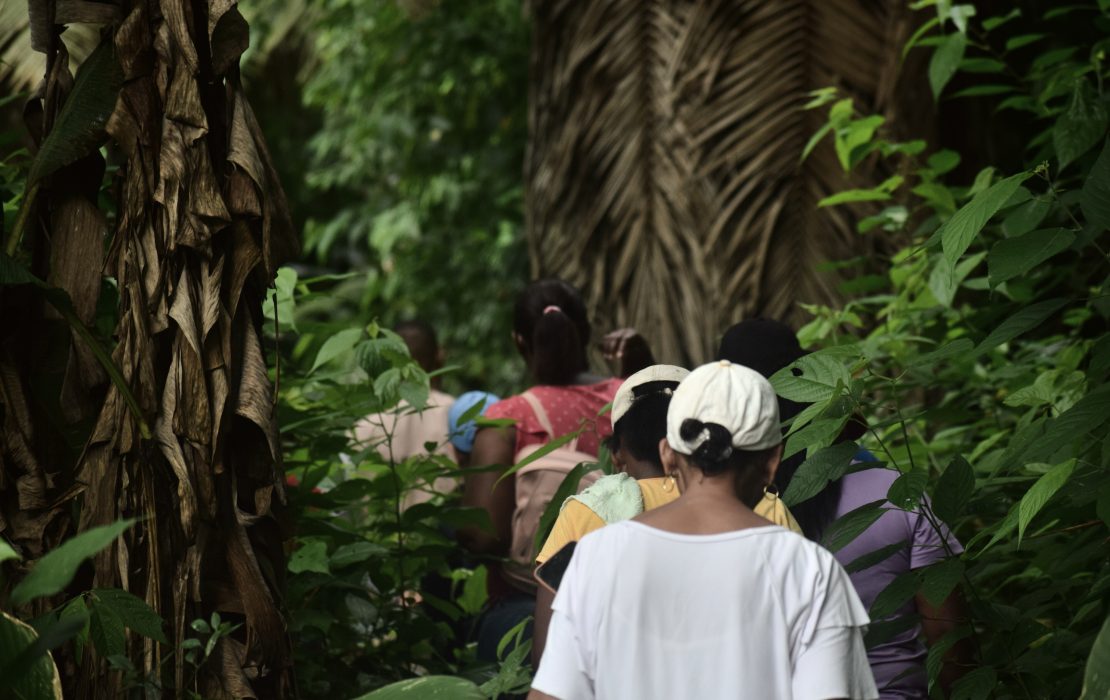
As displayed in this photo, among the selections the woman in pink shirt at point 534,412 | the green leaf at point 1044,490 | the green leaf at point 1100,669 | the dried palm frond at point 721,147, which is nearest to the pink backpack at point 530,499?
the woman in pink shirt at point 534,412

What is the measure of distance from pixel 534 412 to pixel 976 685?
1780mm

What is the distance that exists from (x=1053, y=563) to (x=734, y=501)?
1.22m

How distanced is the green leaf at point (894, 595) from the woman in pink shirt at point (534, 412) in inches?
49.4

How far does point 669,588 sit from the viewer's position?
2059 millimetres

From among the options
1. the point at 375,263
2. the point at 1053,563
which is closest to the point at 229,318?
the point at 1053,563

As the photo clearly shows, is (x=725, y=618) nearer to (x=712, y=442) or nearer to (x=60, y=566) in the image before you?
(x=712, y=442)

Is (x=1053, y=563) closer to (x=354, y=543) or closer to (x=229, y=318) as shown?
(x=354, y=543)

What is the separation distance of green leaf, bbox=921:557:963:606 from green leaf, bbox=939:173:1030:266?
1.81ft

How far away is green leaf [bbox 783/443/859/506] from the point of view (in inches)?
97.9

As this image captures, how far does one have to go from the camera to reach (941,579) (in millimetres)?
2432

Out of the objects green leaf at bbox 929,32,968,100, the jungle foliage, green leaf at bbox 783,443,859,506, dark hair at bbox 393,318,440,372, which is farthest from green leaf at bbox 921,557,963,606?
dark hair at bbox 393,318,440,372

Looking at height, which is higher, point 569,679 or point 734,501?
point 734,501

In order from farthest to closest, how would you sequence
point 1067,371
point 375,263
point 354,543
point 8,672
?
point 375,263 → point 1067,371 → point 354,543 → point 8,672

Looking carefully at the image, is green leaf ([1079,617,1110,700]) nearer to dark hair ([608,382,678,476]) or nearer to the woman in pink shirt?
dark hair ([608,382,678,476])
